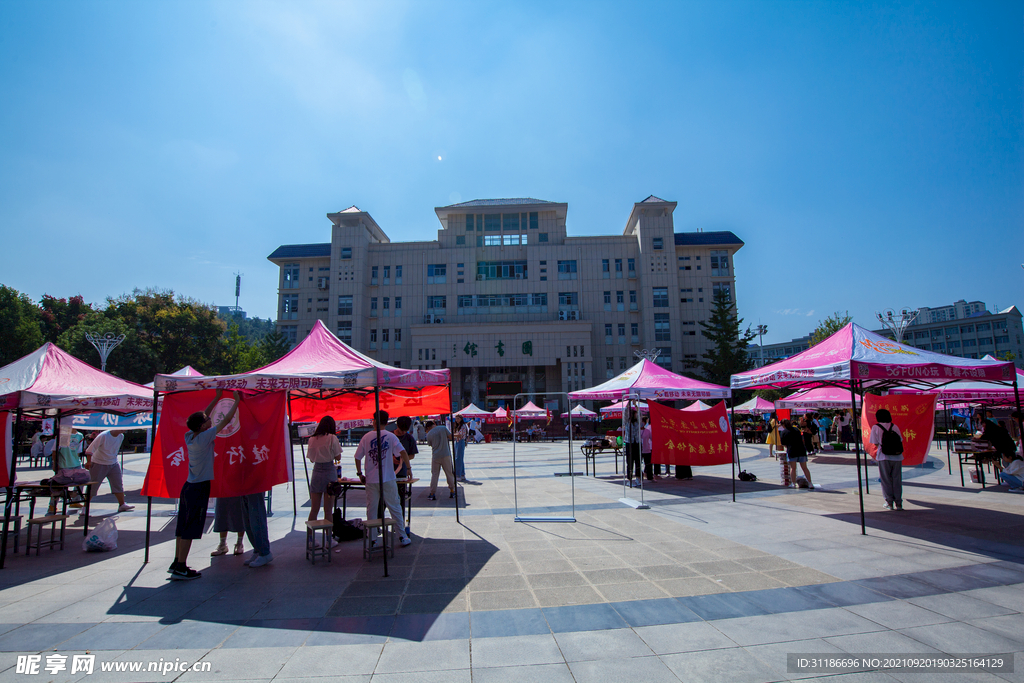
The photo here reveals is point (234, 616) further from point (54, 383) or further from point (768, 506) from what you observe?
point (768, 506)

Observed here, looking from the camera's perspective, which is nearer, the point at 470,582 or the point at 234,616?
the point at 234,616

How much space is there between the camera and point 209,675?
11.9ft

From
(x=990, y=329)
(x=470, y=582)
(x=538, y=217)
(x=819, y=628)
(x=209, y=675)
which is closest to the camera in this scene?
(x=209, y=675)

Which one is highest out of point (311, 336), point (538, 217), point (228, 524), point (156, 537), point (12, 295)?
point (538, 217)

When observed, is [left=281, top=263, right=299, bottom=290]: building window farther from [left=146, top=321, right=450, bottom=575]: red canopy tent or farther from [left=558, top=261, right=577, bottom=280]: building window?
[left=146, top=321, right=450, bottom=575]: red canopy tent

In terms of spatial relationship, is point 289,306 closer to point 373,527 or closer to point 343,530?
point 343,530

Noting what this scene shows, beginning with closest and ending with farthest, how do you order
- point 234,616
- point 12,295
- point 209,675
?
point 209,675, point 234,616, point 12,295

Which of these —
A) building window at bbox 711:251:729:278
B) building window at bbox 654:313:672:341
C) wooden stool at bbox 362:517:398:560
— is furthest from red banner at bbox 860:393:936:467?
building window at bbox 711:251:729:278

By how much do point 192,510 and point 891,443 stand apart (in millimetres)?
Answer: 11446

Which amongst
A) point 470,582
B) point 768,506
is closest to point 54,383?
point 470,582

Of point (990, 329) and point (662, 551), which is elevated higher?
point (990, 329)

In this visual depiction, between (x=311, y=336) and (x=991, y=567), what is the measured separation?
10.6 m

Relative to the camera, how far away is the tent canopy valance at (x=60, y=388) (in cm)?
764

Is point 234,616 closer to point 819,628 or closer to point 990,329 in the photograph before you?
point 819,628
